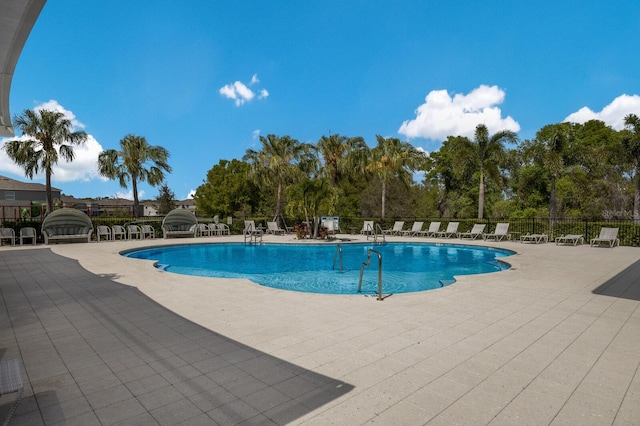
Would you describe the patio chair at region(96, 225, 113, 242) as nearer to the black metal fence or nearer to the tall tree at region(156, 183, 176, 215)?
the black metal fence

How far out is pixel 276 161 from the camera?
24953 millimetres

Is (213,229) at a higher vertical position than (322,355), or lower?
higher

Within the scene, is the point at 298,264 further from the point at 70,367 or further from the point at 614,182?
the point at 614,182

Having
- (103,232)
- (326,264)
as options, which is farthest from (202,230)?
(326,264)

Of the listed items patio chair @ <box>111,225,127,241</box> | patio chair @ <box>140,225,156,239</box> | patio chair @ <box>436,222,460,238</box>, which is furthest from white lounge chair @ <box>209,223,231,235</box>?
patio chair @ <box>436,222,460,238</box>

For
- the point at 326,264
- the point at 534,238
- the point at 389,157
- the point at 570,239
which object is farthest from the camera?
the point at 389,157

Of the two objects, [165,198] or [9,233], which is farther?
[165,198]

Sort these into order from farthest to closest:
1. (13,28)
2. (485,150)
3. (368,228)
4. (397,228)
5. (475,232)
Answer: (485,150) < (397,228) < (368,228) < (475,232) < (13,28)

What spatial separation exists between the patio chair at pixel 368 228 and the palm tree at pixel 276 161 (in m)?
6.32

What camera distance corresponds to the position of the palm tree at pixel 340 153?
2697 centimetres

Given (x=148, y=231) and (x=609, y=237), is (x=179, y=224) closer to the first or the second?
(x=148, y=231)

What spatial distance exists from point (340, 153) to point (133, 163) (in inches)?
570

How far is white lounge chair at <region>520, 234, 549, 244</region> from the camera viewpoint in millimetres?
17206

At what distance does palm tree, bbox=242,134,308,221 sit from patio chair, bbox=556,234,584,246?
16.2 metres
